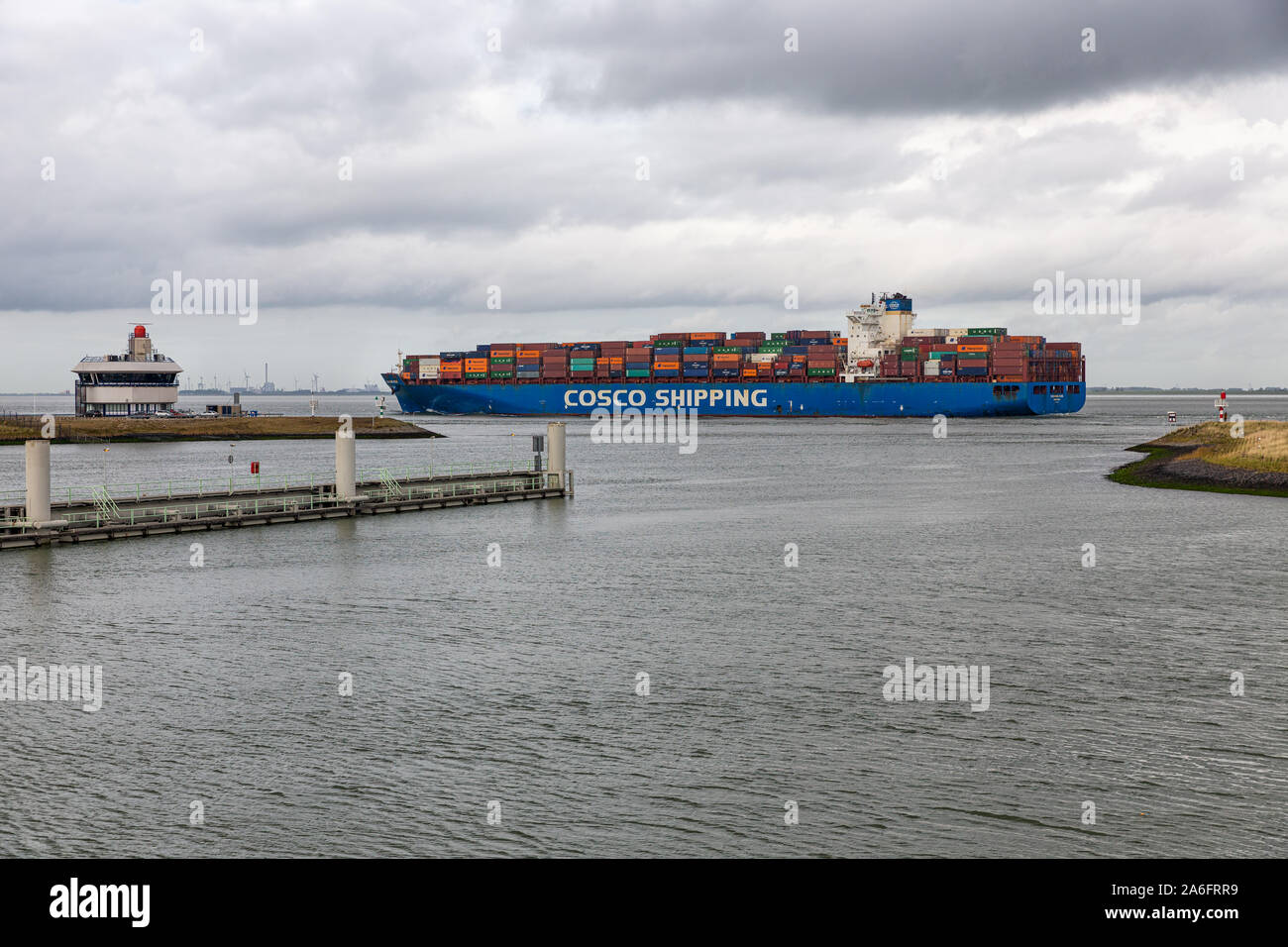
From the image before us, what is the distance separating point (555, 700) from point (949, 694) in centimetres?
743

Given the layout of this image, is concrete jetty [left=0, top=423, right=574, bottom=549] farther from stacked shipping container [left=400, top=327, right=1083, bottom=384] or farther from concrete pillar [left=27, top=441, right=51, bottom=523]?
stacked shipping container [left=400, top=327, right=1083, bottom=384]

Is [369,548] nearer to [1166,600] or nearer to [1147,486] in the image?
[1166,600]

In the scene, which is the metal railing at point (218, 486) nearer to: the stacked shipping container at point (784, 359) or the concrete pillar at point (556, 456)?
the concrete pillar at point (556, 456)

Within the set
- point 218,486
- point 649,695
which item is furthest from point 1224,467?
point 218,486

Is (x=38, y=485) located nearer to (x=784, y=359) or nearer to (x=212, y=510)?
(x=212, y=510)

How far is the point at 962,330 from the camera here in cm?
17175

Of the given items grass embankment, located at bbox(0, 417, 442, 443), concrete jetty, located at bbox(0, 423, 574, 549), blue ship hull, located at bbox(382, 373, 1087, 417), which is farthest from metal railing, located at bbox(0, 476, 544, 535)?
blue ship hull, located at bbox(382, 373, 1087, 417)

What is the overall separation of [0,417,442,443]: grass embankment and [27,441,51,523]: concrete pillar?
257ft

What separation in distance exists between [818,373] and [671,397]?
2295 centimetres

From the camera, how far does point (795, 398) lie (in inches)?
7018

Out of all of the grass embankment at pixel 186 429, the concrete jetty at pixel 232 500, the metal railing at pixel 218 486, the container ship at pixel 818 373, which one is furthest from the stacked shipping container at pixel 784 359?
the concrete jetty at pixel 232 500
